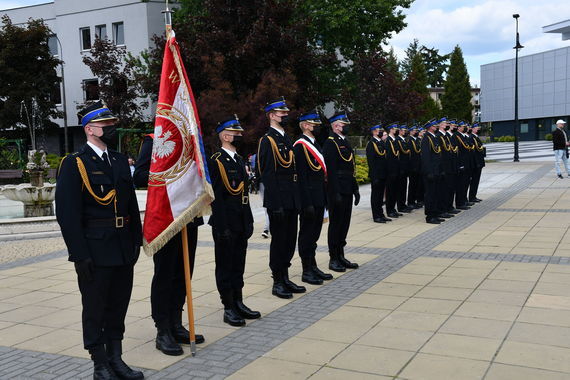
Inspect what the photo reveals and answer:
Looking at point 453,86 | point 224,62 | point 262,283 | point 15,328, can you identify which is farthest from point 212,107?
point 453,86

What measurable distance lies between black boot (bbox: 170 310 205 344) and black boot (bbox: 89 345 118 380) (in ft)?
3.14

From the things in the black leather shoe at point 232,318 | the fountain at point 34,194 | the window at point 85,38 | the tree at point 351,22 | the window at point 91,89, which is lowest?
the black leather shoe at point 232,318

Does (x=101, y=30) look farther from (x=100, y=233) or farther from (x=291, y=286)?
(x=100, y=233)

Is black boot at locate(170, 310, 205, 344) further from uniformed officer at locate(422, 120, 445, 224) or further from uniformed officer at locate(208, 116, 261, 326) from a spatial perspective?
uniformed officer at locate(422, 120, 445, 224)

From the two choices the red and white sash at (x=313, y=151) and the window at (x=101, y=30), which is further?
the window at (x=101, y=30)

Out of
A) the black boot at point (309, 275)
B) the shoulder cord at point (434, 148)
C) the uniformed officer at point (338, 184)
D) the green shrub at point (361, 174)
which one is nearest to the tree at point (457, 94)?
the green shrub at point (361, 174)

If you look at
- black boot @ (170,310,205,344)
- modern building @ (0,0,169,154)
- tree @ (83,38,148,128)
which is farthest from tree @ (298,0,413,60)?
black boot @ (170,310,205,344)

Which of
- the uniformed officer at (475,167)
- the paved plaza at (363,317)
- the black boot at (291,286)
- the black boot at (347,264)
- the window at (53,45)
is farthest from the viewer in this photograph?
the window at (53,45)

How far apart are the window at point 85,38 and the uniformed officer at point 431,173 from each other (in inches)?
1313

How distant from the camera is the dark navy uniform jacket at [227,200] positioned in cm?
583

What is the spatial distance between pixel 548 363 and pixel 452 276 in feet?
10.2

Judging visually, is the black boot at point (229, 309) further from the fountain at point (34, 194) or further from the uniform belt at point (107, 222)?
the fountain at point (34, 194)

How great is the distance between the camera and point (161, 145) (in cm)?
510

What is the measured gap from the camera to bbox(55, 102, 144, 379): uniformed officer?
14.2ft
